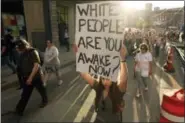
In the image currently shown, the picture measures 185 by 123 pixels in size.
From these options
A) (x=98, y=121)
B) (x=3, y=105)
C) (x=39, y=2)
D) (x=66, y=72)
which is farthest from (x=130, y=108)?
(x=39, y=2)

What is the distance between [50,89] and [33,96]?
0.68m

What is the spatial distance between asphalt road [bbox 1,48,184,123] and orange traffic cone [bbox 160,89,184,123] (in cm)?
90

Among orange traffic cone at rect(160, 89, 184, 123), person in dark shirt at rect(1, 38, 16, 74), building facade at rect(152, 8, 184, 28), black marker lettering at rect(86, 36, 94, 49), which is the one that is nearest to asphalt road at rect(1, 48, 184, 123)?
orange traffic cone at rect(160, 89, 184, 123)

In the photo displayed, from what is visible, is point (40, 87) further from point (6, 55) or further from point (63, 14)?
point (63, 14)

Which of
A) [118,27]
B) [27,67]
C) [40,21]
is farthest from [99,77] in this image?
[40,21]

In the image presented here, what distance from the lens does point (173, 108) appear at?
2.83m

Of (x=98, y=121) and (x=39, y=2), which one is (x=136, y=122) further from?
(x=39, y=2)

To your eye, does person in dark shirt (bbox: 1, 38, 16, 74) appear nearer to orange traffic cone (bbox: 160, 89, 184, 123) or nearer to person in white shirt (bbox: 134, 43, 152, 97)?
person in white shirt (bbox: 134, 43, 152, 97)

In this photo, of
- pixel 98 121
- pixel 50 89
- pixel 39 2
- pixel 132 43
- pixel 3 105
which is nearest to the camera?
pixel 98 121

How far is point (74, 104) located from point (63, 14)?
469 inches

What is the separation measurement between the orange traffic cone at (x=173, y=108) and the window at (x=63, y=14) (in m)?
13.3

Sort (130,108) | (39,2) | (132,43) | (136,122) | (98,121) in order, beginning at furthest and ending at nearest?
(39,2) < (132,43) < (130,108) < (136,122) < (98,121)

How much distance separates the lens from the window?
612 inches

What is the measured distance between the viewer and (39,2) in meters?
12.1
